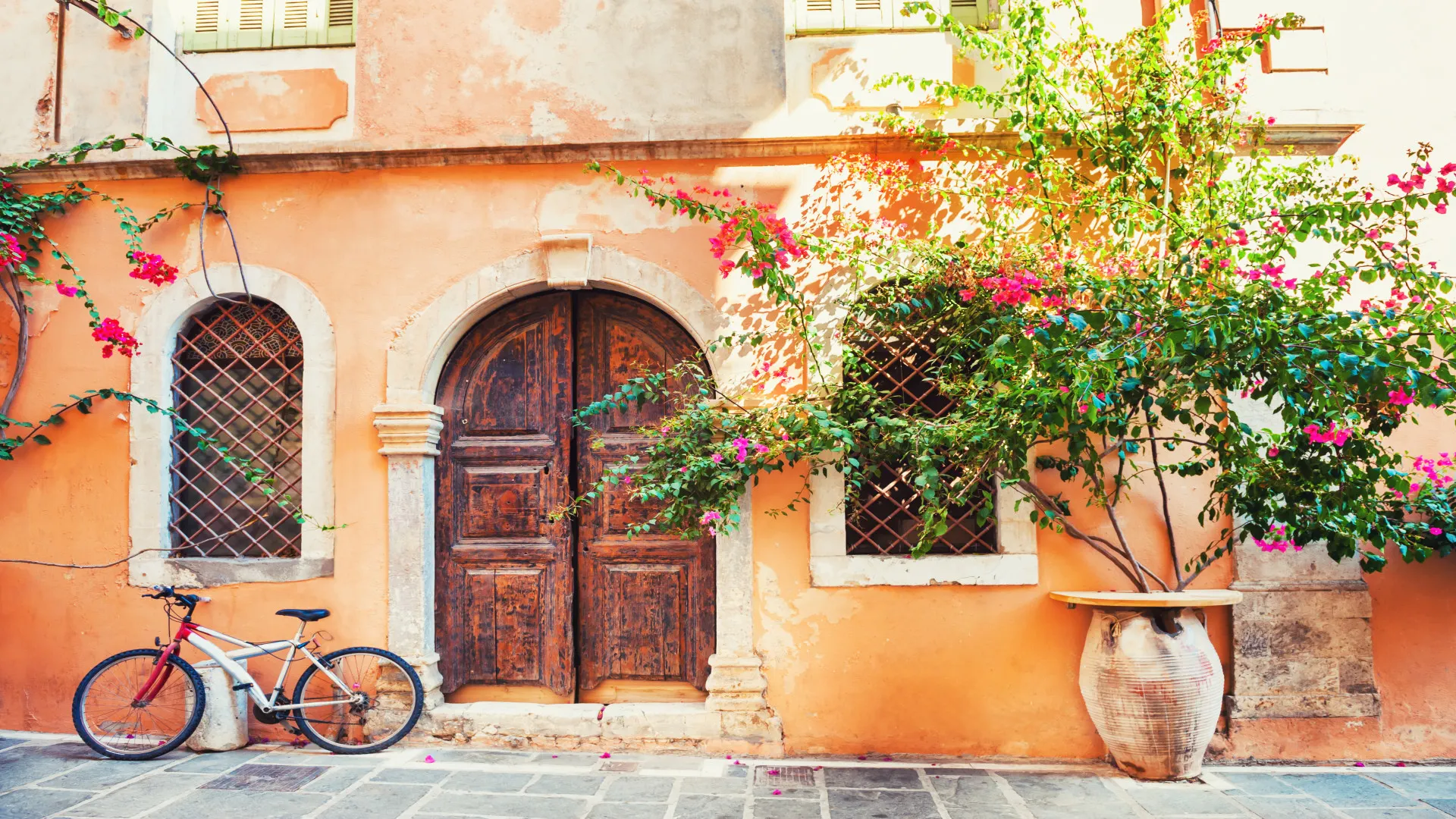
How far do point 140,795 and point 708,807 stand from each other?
2.49 metres

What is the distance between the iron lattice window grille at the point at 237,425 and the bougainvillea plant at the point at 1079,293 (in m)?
1.78

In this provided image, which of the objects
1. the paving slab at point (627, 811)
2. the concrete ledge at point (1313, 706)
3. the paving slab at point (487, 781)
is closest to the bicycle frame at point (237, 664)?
the paving slab at point (487, 781)

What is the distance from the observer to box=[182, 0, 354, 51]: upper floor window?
16.2 feet

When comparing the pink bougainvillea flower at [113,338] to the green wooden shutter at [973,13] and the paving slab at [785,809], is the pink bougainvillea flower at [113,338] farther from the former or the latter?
the green wooden shutter at [973,13]

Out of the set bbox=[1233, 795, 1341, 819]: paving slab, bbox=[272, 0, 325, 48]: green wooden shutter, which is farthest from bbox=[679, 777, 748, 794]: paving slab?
bbox=[272, 0, 325, 48]: green wooden shutter

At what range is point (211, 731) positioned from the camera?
4297mm

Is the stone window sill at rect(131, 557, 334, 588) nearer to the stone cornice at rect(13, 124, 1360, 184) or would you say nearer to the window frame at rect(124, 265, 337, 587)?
the window frame at rect(124, 265, 337, 587)

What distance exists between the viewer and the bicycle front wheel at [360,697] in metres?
4.34

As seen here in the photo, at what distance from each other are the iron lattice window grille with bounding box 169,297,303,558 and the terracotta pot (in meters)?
4.26

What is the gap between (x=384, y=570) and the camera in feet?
14.9

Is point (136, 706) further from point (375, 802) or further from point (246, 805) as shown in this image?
point (375, 802)

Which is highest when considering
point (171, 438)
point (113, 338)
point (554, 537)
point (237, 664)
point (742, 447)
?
point (113, 338)

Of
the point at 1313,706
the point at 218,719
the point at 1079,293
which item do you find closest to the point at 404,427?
the point at 218,719

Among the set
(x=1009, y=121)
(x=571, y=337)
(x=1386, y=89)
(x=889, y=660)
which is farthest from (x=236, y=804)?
(x=1386, y=89)
